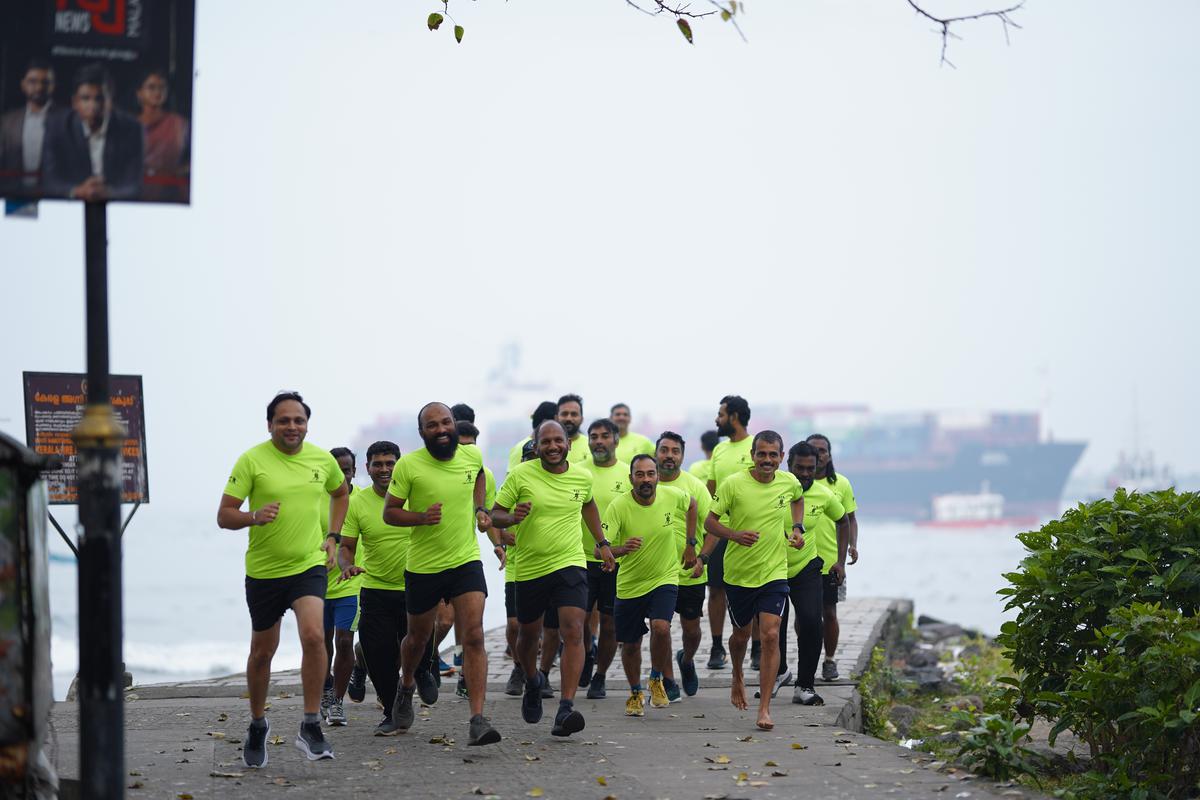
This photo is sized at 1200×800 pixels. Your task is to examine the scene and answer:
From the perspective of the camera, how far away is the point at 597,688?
40.0 ft

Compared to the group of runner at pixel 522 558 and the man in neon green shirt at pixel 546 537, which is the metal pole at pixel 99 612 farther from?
the man in neon green shirt at pixel 546 537

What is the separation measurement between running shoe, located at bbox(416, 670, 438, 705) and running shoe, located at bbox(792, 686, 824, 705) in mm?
2606

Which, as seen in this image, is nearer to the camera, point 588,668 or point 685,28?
point 685,28

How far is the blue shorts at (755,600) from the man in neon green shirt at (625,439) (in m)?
3.24

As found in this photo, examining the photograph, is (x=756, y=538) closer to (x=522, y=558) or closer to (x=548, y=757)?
(x=522, y=558)

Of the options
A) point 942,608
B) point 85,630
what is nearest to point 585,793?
point 85,630

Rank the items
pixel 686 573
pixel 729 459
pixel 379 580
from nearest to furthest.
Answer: pixel 379 580, pixel 686 573, pixel 729 459

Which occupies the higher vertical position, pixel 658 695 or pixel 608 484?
pixel 608 484

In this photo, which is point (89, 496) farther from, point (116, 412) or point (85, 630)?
point (116, 412)

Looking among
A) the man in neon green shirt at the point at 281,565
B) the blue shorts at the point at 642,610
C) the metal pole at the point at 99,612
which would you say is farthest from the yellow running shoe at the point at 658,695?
the metal pole at the point at 99,612

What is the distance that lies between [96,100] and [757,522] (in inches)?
242

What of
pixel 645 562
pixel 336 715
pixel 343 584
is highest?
pixel 645 562

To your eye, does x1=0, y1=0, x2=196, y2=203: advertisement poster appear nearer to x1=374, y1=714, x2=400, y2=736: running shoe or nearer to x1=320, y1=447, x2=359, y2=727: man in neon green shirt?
x1=374, y1=714, x2=400, y2=736: running shoe

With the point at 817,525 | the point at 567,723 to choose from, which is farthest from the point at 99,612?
the point at 817,525
